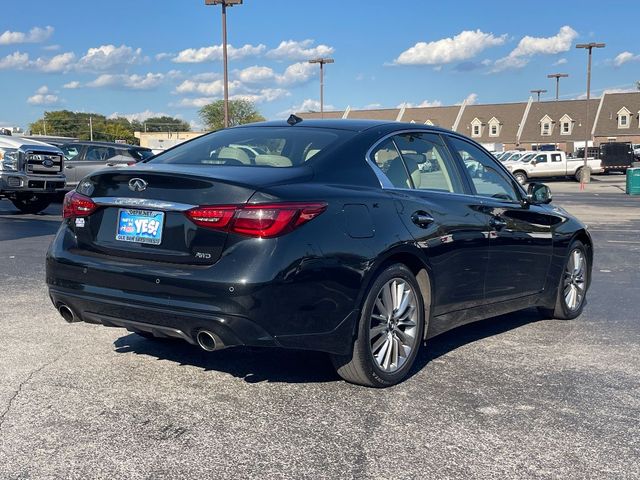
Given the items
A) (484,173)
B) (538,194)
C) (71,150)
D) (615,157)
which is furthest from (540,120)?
(484,173)

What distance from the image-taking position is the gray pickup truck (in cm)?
1482

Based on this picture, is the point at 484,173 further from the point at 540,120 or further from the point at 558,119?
the point at 540,120

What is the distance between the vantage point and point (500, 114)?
282ft

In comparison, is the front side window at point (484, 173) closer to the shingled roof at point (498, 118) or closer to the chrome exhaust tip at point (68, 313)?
the chrome exhaust tip at point (68, 313)

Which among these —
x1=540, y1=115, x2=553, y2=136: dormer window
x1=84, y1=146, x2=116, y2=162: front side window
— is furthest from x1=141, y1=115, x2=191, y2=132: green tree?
x1=84, y1=146, x2=116, y2=162: front side window

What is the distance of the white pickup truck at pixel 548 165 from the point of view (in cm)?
4516

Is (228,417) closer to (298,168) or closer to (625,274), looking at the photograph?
(298,168)

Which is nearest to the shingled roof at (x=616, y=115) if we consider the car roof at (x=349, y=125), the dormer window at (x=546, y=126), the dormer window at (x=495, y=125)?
the dormer window at (x=546, y=126)

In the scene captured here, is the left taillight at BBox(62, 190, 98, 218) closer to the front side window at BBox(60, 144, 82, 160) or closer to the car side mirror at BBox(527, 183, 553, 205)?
the car side mirror at BBox(527, 183, 553, 205)

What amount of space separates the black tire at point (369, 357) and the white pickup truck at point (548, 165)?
4162 centimetres

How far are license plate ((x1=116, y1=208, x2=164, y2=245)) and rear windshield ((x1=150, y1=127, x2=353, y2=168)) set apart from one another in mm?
635

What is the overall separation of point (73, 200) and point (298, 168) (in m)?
1.39

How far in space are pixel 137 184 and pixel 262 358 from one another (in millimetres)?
1554

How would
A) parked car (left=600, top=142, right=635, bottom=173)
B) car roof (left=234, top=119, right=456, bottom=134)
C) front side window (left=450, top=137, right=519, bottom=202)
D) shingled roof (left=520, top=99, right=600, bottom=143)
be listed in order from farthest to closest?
shingled roof (left=520, top=99, right=600, bottom=143), parked car (left=600, top=142, right=635, bottom=173), front side window (left=450, top=137, right=519, bottom=202), car roof (left=234, top=119, right=456, bottom=134)
